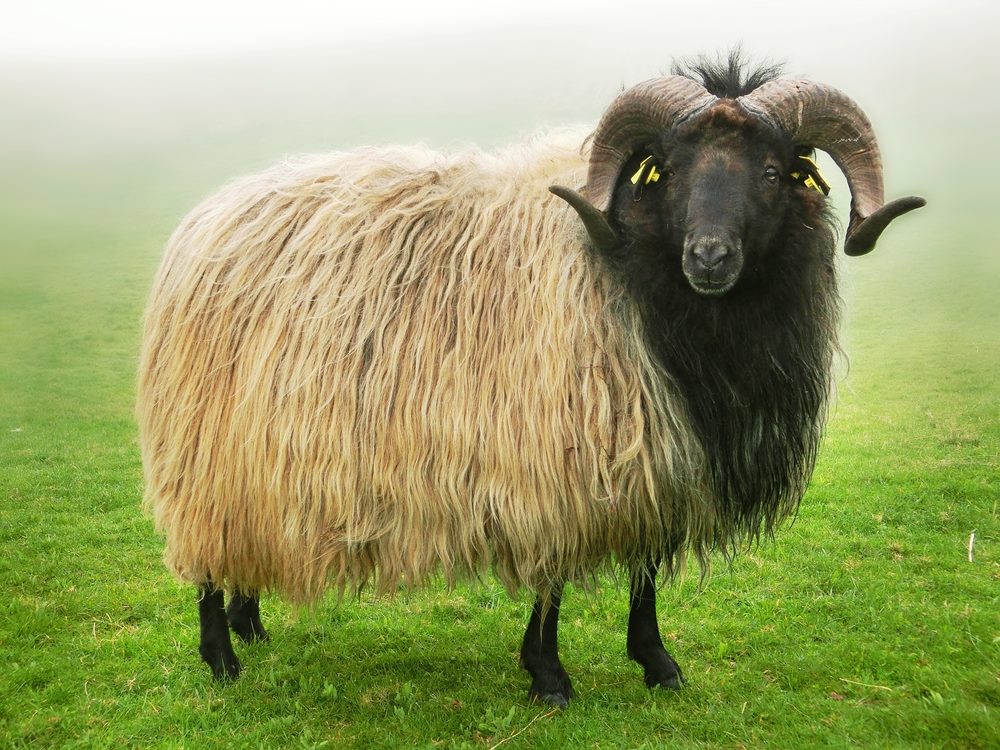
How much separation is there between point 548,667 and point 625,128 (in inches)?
97.0

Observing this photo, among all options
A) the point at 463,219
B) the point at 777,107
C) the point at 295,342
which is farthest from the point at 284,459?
the point at 777,107

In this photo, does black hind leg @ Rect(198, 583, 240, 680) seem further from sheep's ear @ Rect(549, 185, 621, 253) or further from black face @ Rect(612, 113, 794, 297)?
black face @ Rect(612, 113, 794, 297)

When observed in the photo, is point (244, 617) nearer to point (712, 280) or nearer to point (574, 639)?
point (574, 639)

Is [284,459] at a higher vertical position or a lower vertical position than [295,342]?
lower

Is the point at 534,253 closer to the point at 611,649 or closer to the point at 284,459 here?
the point at 284,459

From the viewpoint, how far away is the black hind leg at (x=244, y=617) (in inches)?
196

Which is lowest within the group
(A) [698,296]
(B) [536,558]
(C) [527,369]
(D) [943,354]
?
(D) [943,354]

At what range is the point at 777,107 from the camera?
3.58 meters

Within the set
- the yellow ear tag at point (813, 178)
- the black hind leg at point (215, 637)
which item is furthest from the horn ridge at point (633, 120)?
the black hind leg at point (215, 637)

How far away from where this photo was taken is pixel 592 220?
355cm

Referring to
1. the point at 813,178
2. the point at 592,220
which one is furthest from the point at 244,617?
the point at 813,178

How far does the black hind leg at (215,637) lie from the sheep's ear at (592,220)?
261 cm

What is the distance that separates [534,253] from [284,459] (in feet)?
4.67

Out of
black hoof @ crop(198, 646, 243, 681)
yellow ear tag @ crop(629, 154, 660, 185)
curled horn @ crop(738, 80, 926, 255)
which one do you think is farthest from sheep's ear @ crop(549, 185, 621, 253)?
black hoof @ crop(198, 646, 243, 681)
